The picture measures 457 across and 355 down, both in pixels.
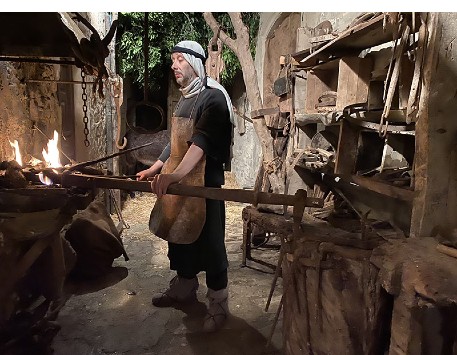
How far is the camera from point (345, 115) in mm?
3070

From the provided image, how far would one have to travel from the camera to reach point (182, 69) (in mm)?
2838

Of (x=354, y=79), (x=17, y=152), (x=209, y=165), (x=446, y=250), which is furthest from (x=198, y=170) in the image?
(x=446, y=250)

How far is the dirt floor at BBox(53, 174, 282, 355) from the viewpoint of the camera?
8.86 ft

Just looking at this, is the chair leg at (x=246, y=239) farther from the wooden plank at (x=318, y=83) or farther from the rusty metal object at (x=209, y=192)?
the rusty metal object at (x=209, y=192)

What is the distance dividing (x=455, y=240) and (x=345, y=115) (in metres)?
1.52

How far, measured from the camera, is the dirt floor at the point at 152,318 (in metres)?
2.70

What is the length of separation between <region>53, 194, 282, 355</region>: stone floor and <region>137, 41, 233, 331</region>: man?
21 cm

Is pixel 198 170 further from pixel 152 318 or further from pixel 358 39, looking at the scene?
pixel 358 39

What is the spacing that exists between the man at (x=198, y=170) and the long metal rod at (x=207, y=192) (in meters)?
0.38

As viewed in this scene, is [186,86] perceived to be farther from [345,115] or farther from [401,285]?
[401,285]

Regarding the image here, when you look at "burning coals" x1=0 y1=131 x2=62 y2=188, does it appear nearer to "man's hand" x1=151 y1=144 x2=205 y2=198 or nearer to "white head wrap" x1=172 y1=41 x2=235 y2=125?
"man's hand" x1=151 y1=144 x2=205 y2=198

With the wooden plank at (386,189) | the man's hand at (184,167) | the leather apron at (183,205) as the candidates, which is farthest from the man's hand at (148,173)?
the wooden plank at (386,189)

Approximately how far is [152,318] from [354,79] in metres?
2.61

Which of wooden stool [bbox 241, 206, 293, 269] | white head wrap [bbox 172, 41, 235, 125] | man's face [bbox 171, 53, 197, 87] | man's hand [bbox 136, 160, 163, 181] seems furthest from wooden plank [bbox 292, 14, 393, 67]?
man's hand [bbox 136, 160, 163, 181]
